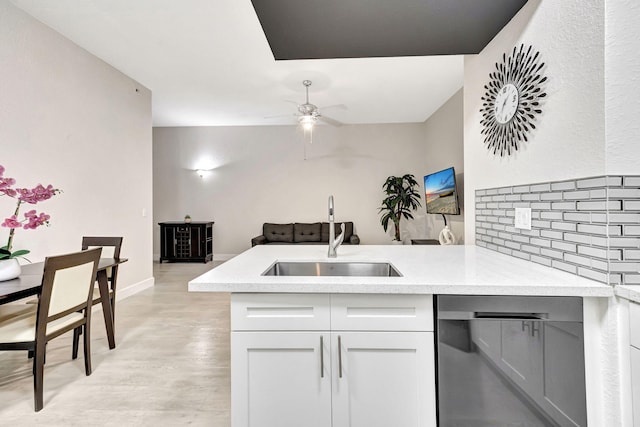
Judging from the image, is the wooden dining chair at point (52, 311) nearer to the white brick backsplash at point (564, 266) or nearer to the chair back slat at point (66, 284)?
the chair back slat at point (66, 284)

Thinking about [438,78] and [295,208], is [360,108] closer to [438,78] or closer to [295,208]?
[438,78]

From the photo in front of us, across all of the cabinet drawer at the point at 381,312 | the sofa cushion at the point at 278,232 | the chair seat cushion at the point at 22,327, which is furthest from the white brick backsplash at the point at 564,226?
the sofa cushion at the point at 278,232

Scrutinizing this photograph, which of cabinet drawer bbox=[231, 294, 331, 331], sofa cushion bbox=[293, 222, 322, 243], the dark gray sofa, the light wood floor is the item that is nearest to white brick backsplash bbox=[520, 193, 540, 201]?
cabinet drawer bbox=[231, 294, 331, 331]

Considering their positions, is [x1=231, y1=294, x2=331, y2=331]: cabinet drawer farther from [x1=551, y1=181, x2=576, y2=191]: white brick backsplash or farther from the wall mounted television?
the wall mounted television

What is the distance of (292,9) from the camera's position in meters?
1.46

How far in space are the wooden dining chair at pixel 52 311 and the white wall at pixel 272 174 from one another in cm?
445

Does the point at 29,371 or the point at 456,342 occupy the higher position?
the point at 456,342

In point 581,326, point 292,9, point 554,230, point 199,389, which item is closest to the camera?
point 581,326

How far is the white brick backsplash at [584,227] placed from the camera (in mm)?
1011

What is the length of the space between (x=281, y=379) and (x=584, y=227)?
3.98 feet

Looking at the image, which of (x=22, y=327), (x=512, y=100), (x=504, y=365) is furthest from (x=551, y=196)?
(x=22, y=327)

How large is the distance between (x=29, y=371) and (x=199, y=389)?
4.25 feet

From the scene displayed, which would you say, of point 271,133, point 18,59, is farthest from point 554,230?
point 271,133

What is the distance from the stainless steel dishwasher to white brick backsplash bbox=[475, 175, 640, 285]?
167mm
